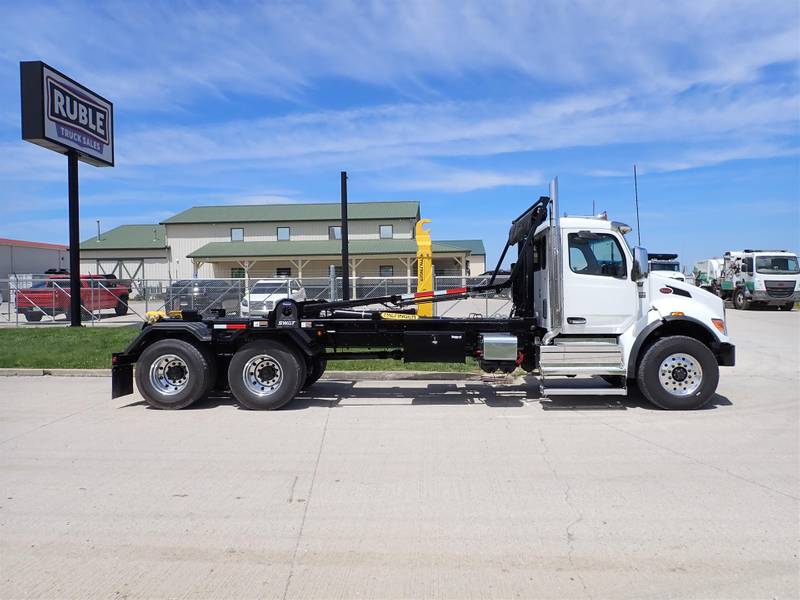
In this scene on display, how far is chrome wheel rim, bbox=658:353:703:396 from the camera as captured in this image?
8.51m

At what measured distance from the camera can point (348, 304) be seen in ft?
30.5

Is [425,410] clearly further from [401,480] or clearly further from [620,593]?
[620,593]

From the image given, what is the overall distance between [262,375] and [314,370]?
1.21 meters

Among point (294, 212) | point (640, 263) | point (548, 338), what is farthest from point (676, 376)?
point (294, 212)

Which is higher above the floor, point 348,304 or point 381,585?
point 348,304

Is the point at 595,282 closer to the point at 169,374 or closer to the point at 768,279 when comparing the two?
the point at 169,374

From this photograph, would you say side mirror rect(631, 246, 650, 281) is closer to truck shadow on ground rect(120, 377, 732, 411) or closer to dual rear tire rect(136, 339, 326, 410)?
truck shadow on ground rect(120, 377, 732, 411)

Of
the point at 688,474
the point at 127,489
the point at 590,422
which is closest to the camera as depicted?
the point at 127,489

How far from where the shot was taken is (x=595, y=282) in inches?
348

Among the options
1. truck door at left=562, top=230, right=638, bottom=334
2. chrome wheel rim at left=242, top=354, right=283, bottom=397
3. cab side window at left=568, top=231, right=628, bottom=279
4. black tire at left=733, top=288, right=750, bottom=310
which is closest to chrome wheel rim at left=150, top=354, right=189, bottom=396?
chrome wheel rim at left=242, top=354, right=283, bottom=397

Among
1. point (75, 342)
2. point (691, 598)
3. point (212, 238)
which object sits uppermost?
point (212, 238)

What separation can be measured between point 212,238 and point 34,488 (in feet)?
142

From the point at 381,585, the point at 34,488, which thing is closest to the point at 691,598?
the point at 381,585

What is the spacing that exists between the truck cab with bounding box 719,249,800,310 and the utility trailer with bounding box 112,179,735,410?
22.3 m
